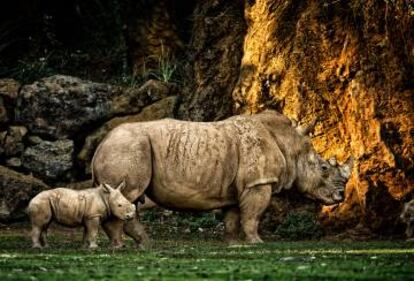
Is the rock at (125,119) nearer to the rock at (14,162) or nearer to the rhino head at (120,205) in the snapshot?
the rock at (14,162)

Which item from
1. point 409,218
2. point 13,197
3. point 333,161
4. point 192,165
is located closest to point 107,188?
point 192,165

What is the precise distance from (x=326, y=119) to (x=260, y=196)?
3.39m

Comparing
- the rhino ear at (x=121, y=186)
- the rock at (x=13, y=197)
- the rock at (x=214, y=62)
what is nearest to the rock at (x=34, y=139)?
the rock at (x=13, y=197)

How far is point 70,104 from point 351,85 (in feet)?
21.3

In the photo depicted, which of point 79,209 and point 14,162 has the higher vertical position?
point 14,162

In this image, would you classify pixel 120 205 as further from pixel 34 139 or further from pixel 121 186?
pixel 34 139

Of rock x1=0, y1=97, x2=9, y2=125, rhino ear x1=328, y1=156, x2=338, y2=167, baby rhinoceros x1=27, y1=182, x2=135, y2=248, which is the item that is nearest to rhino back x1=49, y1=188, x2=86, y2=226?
baby rhinoceros x1=27, y1=182, x2=135, y2=248

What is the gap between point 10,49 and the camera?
2761 cm

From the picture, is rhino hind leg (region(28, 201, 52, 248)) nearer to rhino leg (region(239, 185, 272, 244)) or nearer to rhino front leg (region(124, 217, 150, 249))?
rhino front leg (region(124, 217, 150, 249))

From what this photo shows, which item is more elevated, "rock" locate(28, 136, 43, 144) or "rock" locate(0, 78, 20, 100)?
"rock" locate(0, 78, 20, 100)

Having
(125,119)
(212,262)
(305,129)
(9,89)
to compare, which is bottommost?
(212,262)

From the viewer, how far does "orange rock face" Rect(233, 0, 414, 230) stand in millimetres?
19500

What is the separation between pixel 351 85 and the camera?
2011 cm

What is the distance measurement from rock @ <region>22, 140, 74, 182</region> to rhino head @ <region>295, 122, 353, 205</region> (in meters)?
6.15
